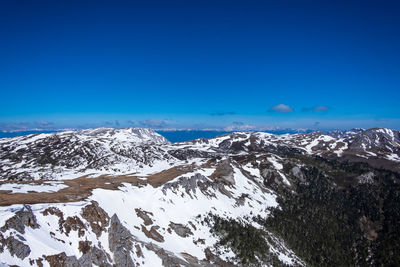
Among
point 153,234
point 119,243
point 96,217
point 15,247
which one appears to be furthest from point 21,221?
point 153,234

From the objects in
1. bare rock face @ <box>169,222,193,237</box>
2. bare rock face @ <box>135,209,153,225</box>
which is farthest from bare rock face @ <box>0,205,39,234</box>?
bare rock face @ <box>169,222,193,237</box>

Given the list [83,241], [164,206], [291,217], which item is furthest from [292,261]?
[83,241]

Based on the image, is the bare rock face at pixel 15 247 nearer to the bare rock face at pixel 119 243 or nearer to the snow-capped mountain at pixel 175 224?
the snow-capped mountain at pixel 175 224

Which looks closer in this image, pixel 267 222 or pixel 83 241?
pixel 83 241

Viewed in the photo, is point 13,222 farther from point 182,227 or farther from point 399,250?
point 399,250

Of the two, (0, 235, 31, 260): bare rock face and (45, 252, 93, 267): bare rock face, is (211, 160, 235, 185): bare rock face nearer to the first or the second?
(45, 252, 93, 267): bare rock face

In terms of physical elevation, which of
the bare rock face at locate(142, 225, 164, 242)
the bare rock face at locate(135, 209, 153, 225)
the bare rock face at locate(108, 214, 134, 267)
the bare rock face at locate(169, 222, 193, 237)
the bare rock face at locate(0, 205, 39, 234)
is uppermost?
the bare rock face at locate(0, 205, 39, 234)
